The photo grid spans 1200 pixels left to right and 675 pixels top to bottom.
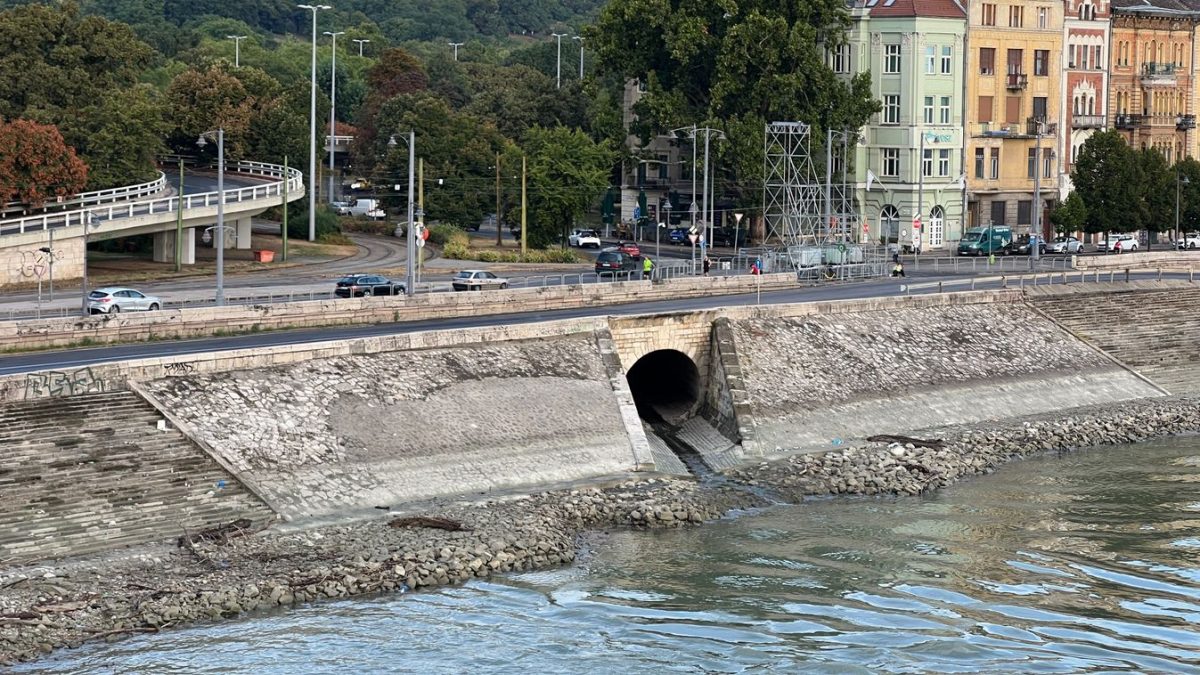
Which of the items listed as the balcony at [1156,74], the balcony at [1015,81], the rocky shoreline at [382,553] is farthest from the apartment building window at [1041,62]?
the rocky shoreline at [382,553]

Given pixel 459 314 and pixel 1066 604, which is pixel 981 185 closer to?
pixel 459 314

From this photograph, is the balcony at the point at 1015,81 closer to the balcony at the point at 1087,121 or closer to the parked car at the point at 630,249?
the balcony at the point at 1087,121

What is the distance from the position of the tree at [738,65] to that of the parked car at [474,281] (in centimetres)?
2841

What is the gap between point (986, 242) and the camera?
110m

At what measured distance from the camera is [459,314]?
70.8m

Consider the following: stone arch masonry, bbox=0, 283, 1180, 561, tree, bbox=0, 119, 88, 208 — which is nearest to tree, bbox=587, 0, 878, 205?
stone arch masonry, bbox=0, 283, 1180, 561

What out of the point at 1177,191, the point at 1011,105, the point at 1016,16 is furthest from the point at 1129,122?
the point at 1016,16

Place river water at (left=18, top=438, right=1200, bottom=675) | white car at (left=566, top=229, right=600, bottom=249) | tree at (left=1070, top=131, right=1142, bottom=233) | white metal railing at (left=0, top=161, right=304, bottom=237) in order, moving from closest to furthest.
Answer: river water at (left=18, top=438, right=1200, bottom=675), white metal railing at (left=0, top=161, right=304, bottom=237), tree at (left=1070, top=131, right=1142, bottom=233), white car at (left=566, top=229, right=600, bottom=249)

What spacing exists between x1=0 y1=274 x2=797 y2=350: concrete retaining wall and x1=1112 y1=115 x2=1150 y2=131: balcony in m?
54.5

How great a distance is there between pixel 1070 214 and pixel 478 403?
216 feet

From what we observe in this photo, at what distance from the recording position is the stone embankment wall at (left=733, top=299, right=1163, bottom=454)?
64750 mm

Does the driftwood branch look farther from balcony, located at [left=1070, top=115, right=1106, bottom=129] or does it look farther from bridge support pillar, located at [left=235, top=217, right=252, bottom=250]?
balcony, located at [left=1070, top=115, right=1106, bottom=129]

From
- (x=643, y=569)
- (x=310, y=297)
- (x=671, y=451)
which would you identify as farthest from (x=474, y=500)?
(x=310, y=297)

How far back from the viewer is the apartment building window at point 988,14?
11512cm
